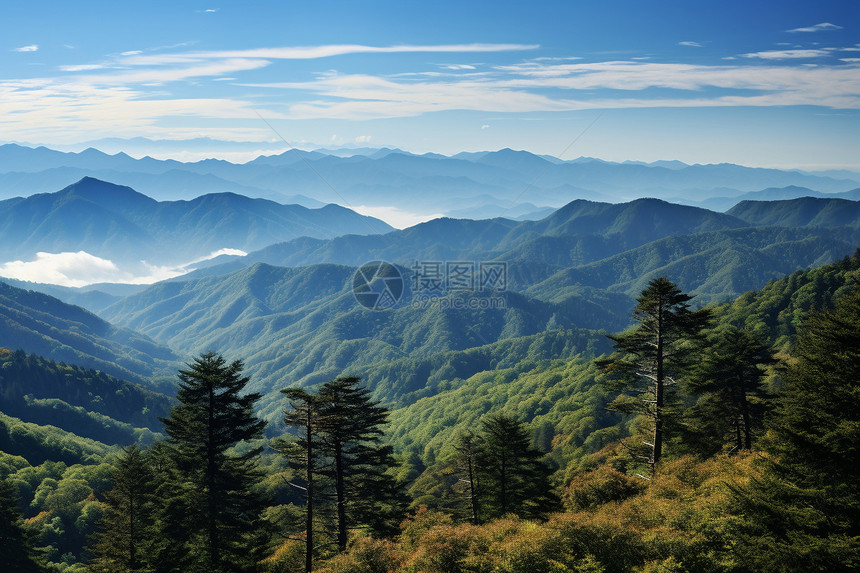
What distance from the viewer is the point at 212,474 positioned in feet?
105

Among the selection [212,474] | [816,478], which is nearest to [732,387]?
[816,478]

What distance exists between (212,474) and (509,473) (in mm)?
19714

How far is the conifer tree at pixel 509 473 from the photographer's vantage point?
37062 millimetres

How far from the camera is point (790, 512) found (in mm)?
20641

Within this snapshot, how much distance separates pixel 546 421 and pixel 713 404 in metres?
111

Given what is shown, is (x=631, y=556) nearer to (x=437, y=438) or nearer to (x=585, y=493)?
(x=585, y=493)

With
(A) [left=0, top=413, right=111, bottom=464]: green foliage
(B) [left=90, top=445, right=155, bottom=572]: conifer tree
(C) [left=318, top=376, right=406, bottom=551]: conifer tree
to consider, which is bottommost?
(A) [left=0, top=413, right=111, bottom=464]: green foliage

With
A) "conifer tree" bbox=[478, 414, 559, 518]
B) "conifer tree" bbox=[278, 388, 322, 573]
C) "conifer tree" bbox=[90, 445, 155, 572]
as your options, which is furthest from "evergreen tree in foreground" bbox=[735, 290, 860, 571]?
"conifer tree" bbox=[90, 445, 155, 572]

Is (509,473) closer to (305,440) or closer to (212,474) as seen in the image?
(305,440)

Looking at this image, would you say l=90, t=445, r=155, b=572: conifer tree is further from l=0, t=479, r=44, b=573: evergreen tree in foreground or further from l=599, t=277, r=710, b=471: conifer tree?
l=599, t=277, r=710, b=471: conifer tree

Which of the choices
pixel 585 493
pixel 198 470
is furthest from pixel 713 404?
pixel 198 470

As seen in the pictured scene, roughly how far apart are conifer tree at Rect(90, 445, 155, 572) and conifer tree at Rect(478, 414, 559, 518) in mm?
22603

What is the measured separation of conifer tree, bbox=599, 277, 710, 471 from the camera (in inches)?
1134

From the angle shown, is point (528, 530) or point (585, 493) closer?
point (528, 530)
